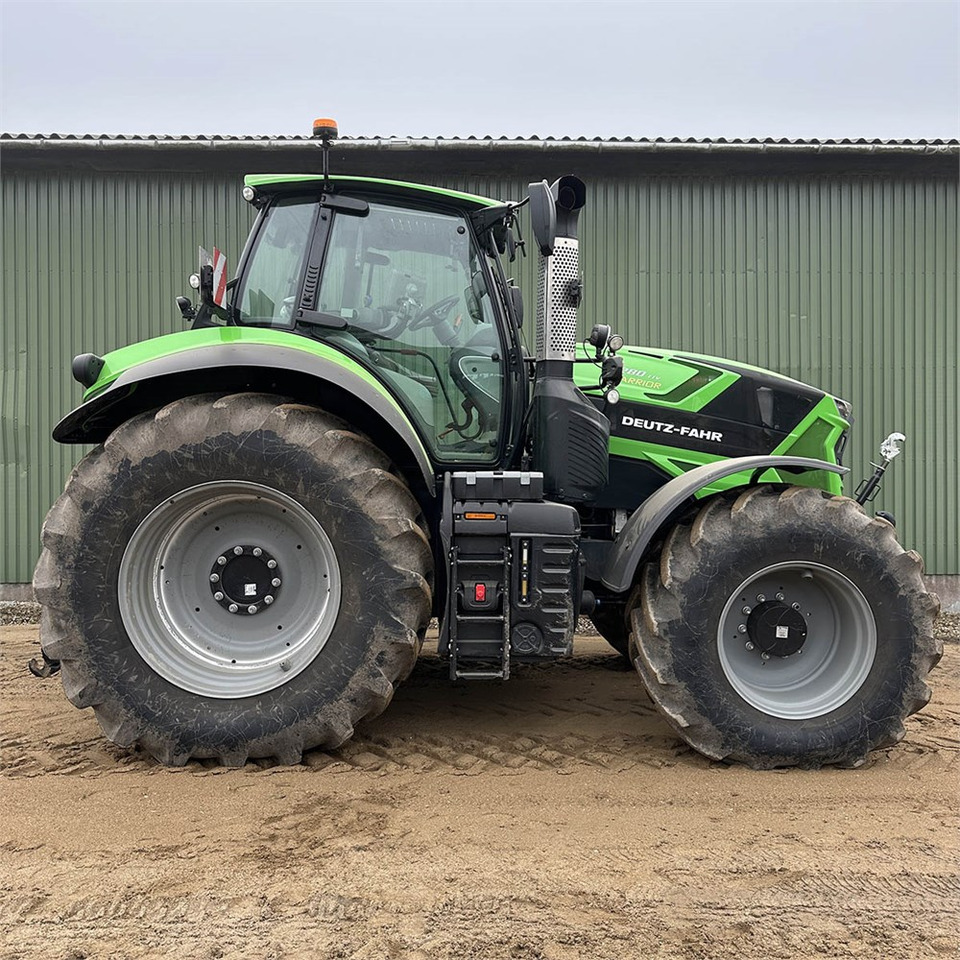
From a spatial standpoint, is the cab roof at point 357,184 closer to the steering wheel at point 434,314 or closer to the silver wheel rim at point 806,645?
the steering wheel at point 434,314

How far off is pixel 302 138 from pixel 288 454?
17.7 feet

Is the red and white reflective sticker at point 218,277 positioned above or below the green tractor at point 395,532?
above

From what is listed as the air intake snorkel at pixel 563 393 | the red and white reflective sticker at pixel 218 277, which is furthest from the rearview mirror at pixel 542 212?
the red and white reflective sticker at pixel 218 277

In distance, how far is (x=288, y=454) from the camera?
11.5ft

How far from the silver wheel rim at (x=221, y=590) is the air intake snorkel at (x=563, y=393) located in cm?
119

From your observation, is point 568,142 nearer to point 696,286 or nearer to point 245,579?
point 696,286

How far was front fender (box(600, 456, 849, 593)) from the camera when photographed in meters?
3.63

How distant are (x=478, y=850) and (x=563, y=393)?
2.12m

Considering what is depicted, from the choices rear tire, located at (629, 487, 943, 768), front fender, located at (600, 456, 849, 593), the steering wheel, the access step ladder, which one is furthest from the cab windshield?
rear tire, located at (629, 487, 943, 768)

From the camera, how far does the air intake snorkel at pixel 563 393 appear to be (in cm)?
375

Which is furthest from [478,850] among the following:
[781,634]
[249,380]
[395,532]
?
[249,380]

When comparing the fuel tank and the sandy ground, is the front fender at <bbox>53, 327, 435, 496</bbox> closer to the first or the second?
the fuel tank

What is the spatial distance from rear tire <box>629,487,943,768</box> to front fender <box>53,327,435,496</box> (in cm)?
131

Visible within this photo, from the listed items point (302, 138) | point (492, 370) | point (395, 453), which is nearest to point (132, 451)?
point (395, 453)
